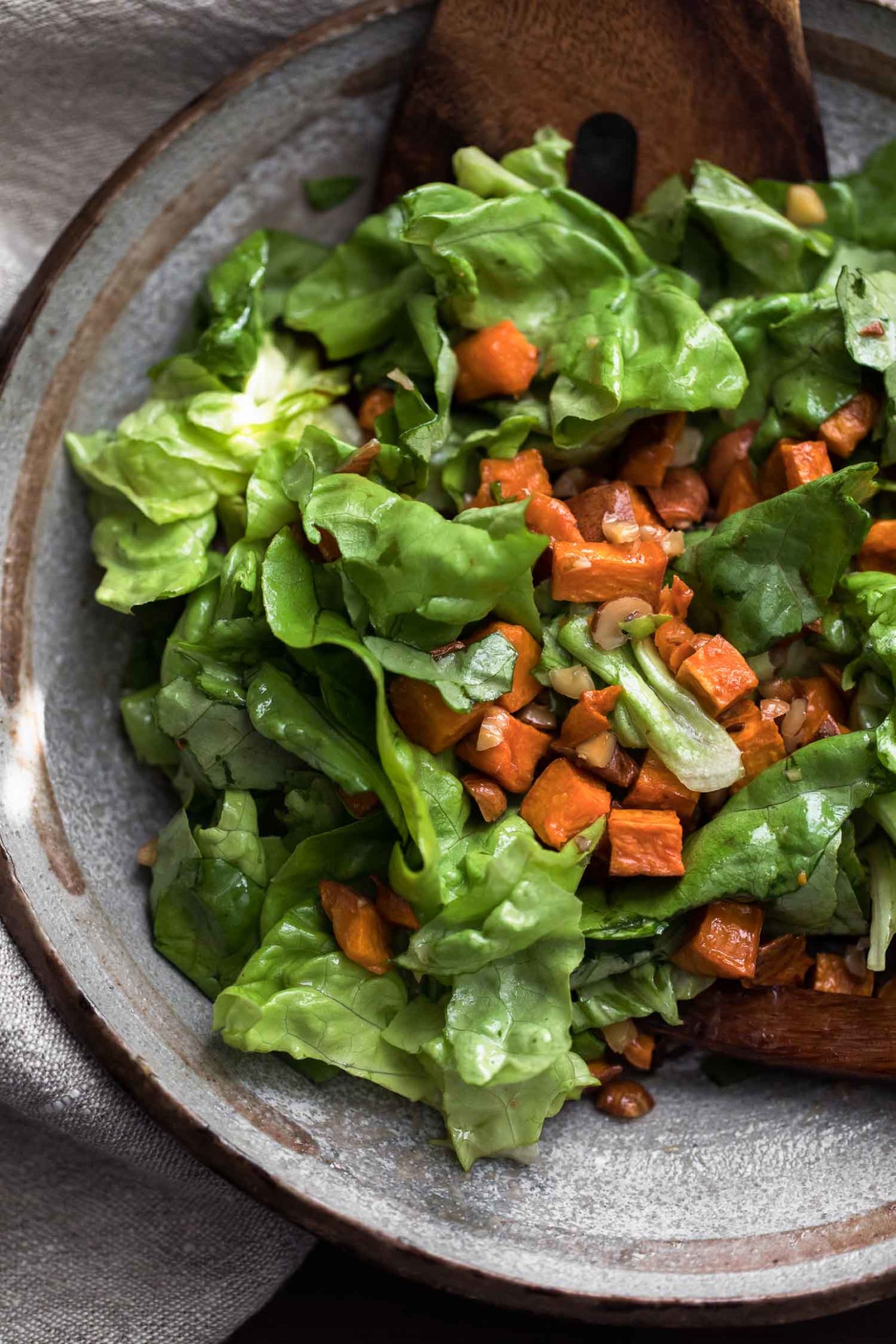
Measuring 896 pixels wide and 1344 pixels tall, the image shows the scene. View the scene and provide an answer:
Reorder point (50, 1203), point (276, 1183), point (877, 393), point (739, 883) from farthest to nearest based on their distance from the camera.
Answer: point (50, 1203) < point (877, 393) < point (739, 883) < point (276, 1183)

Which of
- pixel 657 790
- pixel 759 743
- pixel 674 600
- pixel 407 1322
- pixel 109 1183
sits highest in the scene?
pixel 674 600

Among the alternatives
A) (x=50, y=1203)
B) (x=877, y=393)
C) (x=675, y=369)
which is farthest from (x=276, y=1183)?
(x=877, y=393)

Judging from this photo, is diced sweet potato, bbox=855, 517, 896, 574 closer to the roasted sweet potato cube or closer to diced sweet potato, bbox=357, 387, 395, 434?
the roasted sweet potato cube

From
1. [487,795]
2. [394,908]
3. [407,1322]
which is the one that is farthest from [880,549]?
[407,1322]

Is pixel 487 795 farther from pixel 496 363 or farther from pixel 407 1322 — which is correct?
pixel 407 1322

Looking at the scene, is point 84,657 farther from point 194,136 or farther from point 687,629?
point 687,629

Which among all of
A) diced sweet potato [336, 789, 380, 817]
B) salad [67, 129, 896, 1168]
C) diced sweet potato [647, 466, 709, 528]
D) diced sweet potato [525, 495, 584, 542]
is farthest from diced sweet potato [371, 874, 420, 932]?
diced sweet potato [647, 466, 709, 528]
